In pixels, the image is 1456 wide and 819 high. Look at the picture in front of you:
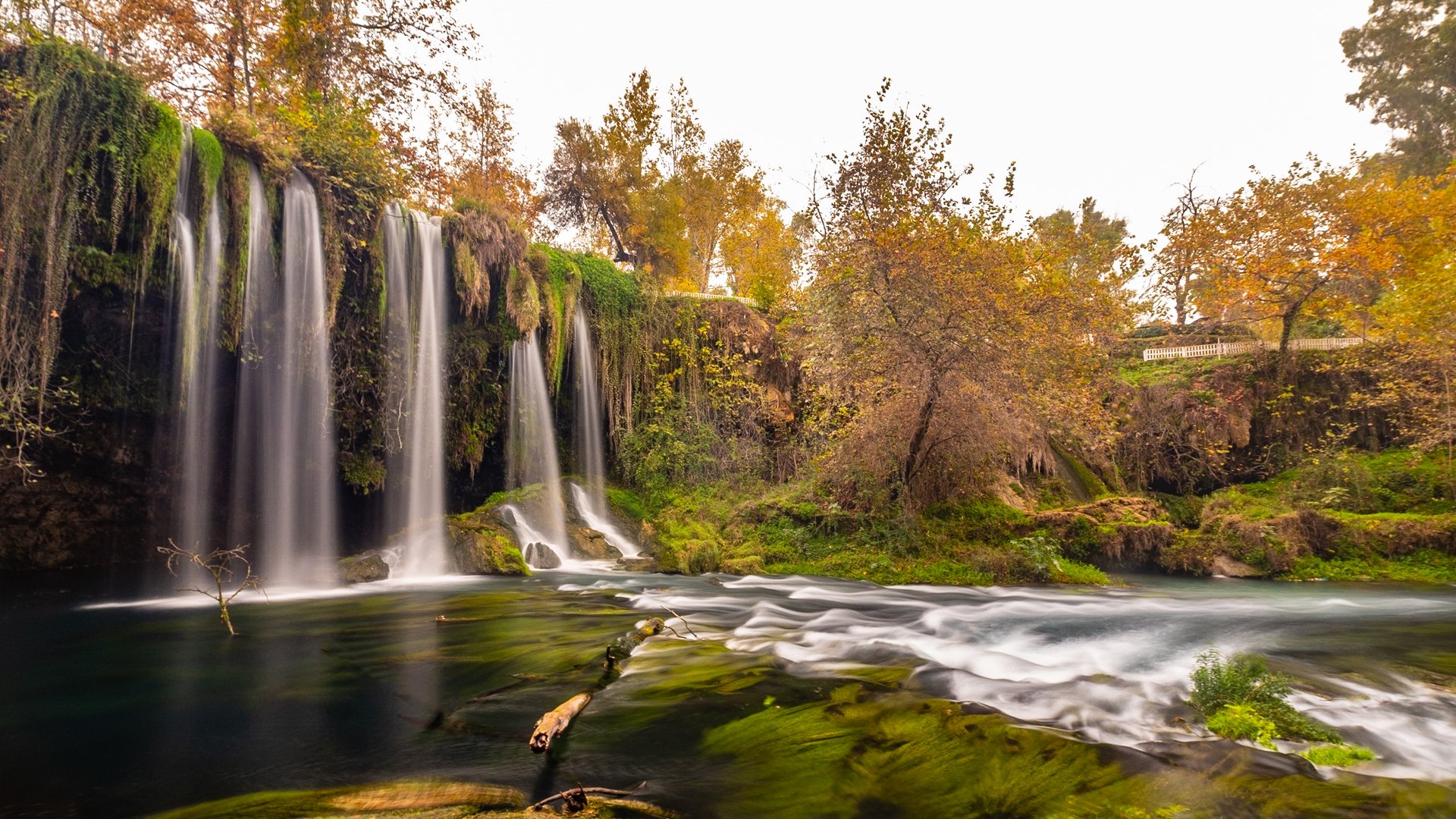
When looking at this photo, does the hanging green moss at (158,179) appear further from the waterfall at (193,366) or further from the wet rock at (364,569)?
the wet rock at (364,569)

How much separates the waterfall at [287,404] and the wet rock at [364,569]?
0.31m

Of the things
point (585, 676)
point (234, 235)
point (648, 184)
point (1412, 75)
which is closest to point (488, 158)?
point (648, 184)

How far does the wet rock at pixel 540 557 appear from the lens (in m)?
11.8

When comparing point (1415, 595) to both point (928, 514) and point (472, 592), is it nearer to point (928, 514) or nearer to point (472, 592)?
point (928, 514)

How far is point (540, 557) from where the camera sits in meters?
11.8

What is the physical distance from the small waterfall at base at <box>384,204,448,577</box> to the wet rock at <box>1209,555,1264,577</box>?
14.3m

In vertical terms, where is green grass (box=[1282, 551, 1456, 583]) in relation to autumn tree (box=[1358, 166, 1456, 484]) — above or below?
below

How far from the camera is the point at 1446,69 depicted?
84.3 feet

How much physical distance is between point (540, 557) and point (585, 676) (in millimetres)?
7446

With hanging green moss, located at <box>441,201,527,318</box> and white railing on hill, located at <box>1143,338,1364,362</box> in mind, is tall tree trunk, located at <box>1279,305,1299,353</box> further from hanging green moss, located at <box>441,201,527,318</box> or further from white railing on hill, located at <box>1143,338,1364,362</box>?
hanging green moss, located at <box>441,201,527,318</box>

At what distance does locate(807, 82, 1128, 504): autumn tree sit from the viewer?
10164 mm

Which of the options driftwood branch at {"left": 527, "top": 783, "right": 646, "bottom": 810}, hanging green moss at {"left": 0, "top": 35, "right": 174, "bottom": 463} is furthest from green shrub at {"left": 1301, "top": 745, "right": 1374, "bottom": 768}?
hanging green moss at {"left": 0, "top": 35, "right": 174, "bottom": 463}

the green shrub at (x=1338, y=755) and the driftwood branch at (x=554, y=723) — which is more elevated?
the driftwood branch at (x=554, y=723)

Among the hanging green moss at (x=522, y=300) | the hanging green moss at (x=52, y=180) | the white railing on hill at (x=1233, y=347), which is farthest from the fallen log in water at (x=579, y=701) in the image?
the white railing on hill at (x=1233, y=347)
